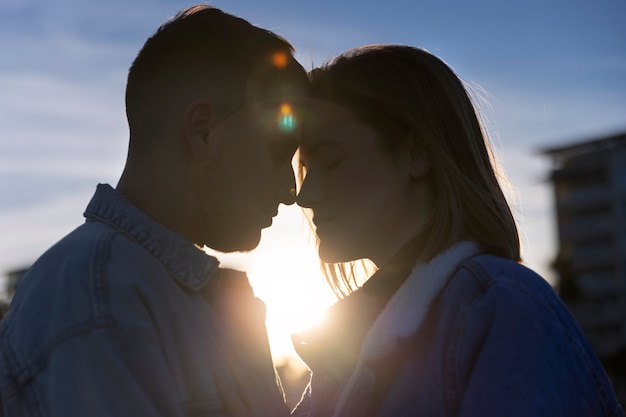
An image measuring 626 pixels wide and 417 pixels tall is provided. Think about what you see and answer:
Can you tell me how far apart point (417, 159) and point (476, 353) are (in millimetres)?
1019

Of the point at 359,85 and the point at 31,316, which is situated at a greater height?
the point at 359,85

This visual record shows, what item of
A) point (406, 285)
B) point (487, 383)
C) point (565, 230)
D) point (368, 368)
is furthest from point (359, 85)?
point (565, 230)

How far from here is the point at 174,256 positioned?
123 inches

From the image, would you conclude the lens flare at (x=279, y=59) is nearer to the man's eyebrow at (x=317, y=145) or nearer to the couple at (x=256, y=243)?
the couple at (x=256, y=243)

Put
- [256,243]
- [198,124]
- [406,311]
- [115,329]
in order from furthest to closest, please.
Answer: [256,243] → [406,311] → [198,124] → [115,329]

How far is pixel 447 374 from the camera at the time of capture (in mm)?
3158

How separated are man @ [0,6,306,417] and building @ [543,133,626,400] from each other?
70642 millimetres

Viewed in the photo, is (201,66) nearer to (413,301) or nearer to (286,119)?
(286,119)

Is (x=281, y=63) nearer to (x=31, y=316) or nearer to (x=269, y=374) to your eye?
(x=269, y=374)

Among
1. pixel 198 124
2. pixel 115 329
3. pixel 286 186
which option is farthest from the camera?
pixel 286 186

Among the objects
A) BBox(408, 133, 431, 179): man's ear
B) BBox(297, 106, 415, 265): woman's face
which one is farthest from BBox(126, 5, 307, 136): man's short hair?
BBox(408, 133, 431, 179): man's ear

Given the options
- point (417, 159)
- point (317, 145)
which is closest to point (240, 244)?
point (317, 145)

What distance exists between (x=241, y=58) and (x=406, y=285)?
1143mm

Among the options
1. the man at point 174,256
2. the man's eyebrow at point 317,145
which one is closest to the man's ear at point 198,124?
the man at point 174,256
